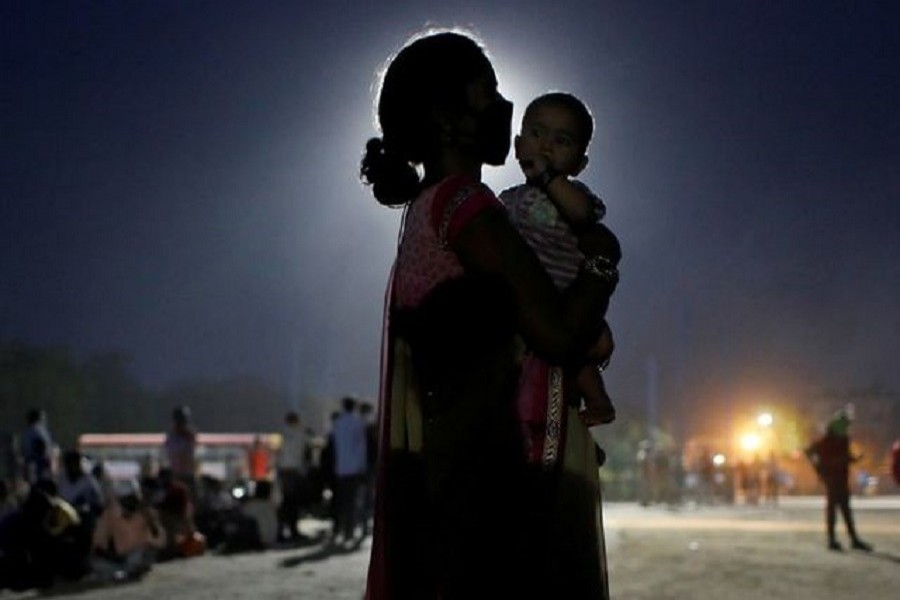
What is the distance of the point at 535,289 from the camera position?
8.22 ft

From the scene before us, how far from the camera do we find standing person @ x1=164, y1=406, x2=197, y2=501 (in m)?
18.6

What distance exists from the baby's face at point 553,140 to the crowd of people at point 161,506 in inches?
441

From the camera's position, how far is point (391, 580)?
2635 mm

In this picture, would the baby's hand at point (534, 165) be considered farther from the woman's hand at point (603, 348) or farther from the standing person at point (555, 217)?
the woman's hand at point (603, 348)

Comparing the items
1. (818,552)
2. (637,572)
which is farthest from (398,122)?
(818,552)

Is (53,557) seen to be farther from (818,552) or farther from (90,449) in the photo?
(90,449)

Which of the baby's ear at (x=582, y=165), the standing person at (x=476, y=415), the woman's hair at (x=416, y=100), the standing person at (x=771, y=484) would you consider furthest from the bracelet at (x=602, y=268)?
the standing person at (x=771, y=484)

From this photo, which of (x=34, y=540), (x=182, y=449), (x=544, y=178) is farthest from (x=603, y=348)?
(x=182, y=449)

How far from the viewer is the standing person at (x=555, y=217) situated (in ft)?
8.28

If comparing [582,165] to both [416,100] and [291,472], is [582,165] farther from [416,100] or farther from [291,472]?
[291,472]

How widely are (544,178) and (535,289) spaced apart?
31cm

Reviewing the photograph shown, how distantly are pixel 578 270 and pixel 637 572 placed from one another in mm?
11462

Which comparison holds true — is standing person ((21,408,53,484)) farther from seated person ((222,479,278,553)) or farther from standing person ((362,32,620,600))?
standing person ((362,32,620,600))

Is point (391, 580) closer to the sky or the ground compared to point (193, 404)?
closer to the ground
